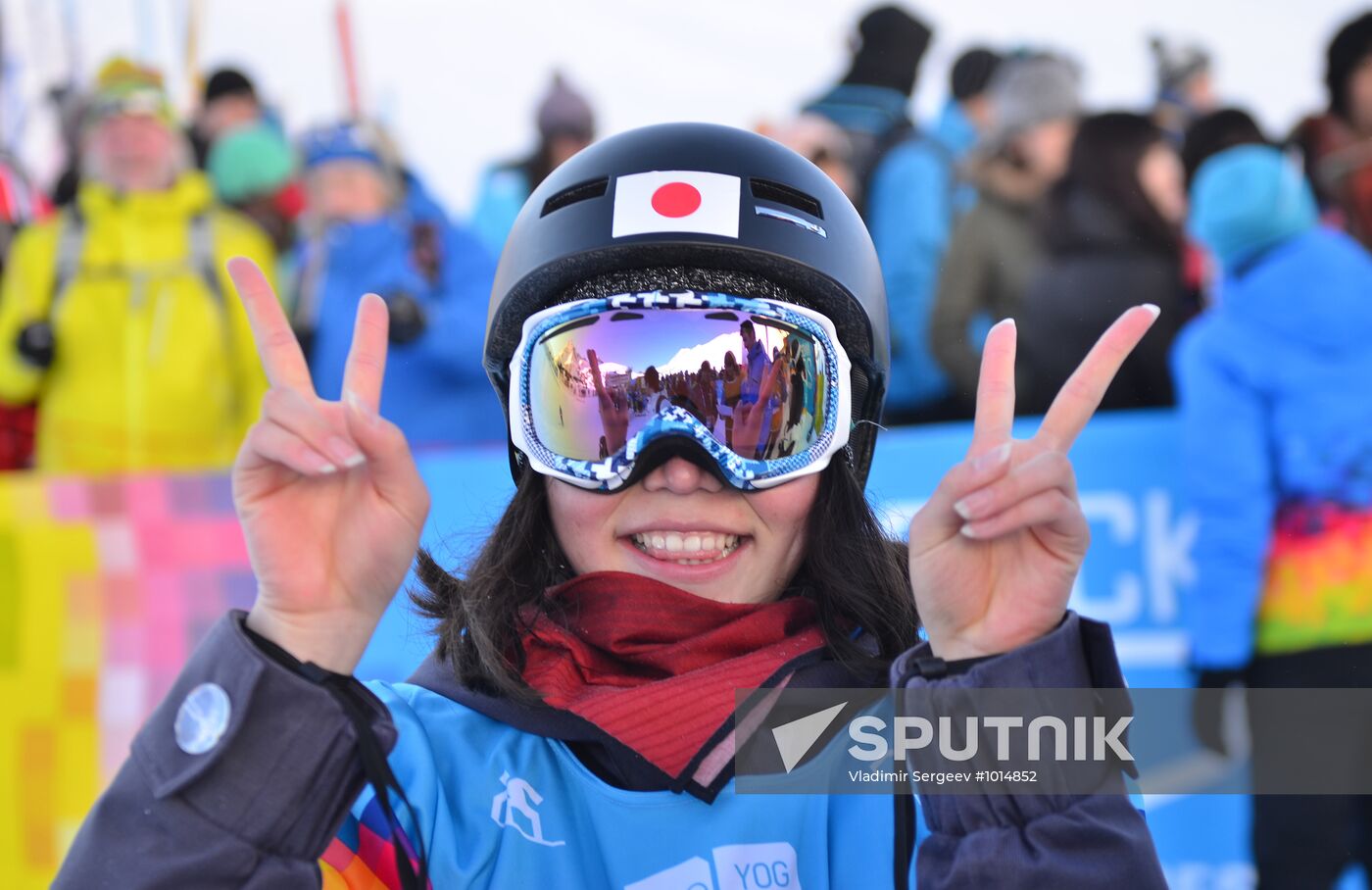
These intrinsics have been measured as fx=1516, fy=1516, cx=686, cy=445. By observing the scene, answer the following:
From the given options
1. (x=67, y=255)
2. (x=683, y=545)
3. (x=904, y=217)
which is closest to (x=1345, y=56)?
(x=904, y=217)

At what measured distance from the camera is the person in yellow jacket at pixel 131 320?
216 inches

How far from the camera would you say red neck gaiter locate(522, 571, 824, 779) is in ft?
7.38

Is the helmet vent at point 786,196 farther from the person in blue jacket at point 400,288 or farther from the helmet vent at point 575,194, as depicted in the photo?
the person in blue jacket at point 400,288

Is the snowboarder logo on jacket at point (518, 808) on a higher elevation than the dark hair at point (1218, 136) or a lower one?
lower

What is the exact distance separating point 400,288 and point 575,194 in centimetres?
279

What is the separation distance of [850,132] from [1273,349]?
154 cm

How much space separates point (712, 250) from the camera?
2.49 metres

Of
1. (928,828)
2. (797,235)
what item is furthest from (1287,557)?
(928,828)

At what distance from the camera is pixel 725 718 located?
7.31 feet

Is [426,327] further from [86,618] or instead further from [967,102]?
[967,102]

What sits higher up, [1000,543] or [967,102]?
[967,102]

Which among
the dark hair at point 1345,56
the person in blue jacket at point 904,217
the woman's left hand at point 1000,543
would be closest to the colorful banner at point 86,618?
the person in blue jacket at point 904,217

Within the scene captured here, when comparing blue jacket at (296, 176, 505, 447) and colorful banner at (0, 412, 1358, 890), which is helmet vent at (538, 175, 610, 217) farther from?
blue jacket at (296, 176, 505, 447)

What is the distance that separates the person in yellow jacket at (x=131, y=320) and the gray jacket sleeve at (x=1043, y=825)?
13.4 feet
